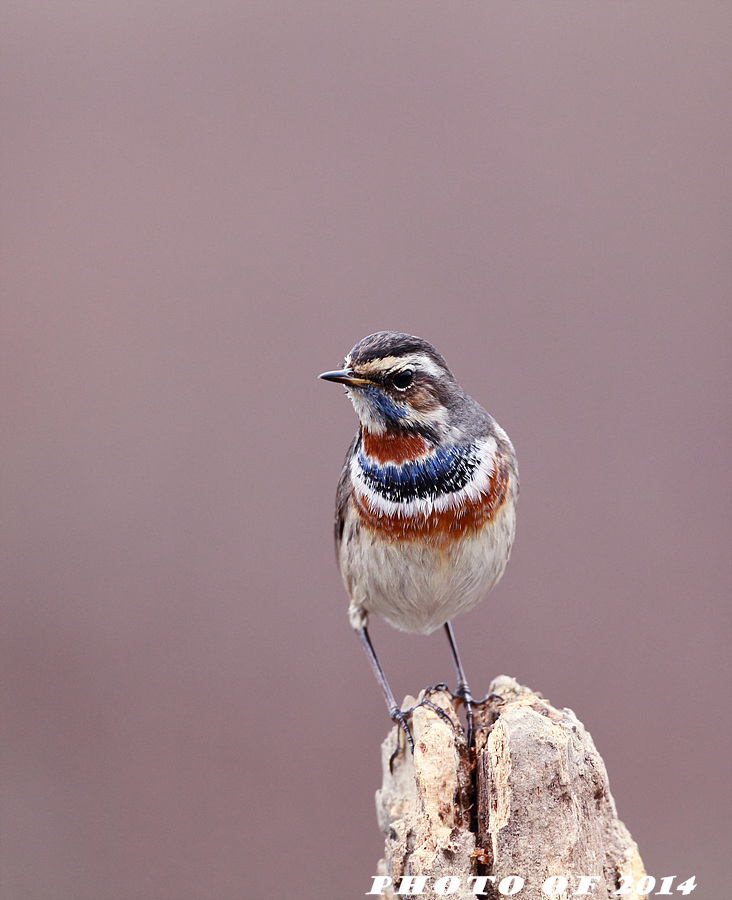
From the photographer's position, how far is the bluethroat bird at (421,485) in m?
3.70

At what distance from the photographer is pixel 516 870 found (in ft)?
10.1

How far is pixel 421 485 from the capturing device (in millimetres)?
3828

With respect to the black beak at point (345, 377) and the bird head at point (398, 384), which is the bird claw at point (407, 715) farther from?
the black beak at point (345, 377)

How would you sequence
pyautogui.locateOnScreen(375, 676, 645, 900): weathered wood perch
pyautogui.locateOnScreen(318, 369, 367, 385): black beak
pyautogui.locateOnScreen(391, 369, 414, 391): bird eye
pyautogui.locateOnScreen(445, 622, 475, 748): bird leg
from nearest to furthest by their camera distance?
pyautogui.locateOnScreen(375, 676, 645, 900): weathered wood perch < pyautogui.locateOnScreen(318, 369, 367, 385): black beak < pyautogui.locateOnScreen(391, 369, 414, 391): bird eye < pyautogui.locateOnScreen(445, 622, 475, 748): bird leg

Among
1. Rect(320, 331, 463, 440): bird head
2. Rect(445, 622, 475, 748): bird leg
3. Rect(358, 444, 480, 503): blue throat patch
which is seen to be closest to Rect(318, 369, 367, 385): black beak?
Rect(320, 331, 463, 440): bird head

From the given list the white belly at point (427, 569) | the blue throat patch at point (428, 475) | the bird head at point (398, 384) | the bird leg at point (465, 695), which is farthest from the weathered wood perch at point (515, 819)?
the bird head at point (398, 384)

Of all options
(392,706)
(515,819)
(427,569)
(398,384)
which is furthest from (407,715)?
(398,384)

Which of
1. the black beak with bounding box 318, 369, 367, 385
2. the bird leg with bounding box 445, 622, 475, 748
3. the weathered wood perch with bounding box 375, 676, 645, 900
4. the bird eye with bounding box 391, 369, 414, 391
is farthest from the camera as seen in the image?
the bird leg with bounding box 445, 622, 475, 748

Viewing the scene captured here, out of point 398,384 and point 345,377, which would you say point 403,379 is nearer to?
point 398,384

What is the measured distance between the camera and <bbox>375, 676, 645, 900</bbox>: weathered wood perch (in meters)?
3.08

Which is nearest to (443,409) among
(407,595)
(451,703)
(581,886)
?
(407,595)

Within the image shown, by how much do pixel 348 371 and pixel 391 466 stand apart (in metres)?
0.50

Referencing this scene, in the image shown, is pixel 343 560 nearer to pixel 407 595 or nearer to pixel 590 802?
pixel 407 595

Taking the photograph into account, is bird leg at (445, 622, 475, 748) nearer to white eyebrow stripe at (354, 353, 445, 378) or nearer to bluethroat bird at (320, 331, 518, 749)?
bluethroat bird at (320, 331, 518, 749)
